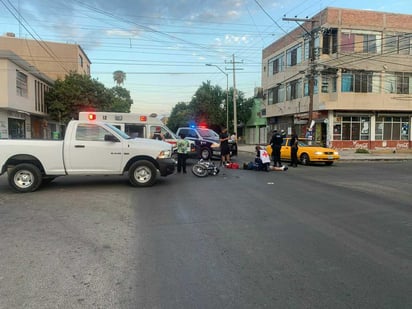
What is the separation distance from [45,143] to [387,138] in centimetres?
3305

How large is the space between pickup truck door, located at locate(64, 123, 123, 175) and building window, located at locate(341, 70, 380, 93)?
1069 inches

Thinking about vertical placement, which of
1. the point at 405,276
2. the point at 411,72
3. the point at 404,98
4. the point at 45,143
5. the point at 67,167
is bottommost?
the point at 405,276

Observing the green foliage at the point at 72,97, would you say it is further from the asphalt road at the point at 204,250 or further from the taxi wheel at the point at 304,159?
the asphalt road at the point at 204,250

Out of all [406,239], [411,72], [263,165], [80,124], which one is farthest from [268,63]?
[406,239]

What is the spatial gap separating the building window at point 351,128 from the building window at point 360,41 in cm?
601

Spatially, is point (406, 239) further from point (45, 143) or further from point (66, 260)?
point (45, 143)

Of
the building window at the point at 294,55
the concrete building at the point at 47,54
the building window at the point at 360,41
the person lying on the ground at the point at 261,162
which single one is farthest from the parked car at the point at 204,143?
the concrete building at the point at 47,54

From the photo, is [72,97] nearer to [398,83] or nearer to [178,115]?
[398,83]

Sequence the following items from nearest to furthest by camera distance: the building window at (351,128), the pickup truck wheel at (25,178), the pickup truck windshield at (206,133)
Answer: the pickup truck wheel at (25,178)
the pickup truck windshield at (206,133)
the building window at (351,128)

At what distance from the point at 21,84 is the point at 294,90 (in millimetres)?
25561

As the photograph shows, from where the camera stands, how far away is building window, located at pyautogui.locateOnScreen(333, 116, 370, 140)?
34.1 metres

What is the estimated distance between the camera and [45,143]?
10.4m

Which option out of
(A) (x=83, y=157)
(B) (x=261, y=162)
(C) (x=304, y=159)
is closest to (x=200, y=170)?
(B) (x=261, y=162)

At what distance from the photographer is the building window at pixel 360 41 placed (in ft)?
108
